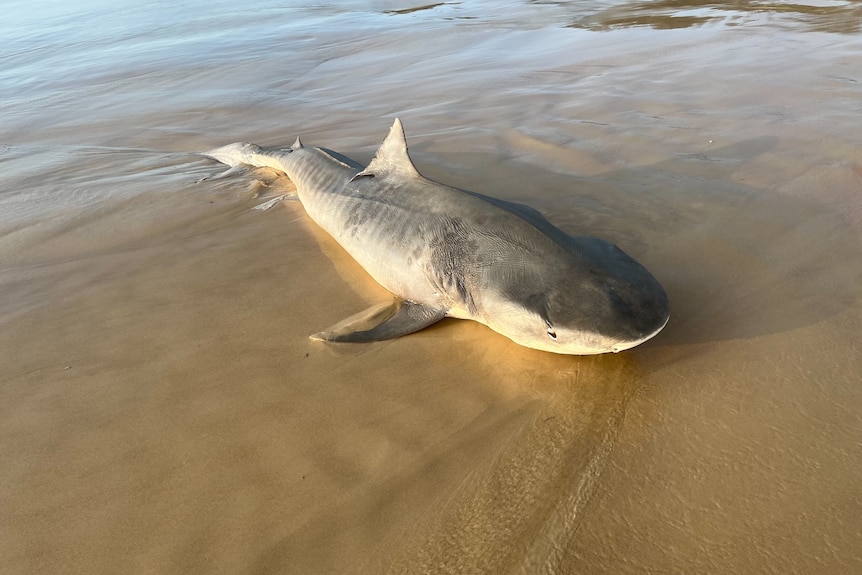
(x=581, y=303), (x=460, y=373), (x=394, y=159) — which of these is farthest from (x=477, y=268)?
(x=394, y=159)

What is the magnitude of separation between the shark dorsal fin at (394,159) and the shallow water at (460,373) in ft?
2.34

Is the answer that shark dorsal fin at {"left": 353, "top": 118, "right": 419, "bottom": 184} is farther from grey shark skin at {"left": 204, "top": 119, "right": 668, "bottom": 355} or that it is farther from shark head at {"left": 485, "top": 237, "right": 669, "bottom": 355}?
shark head at {"left": 485, "top": 237, "right": 669, "bottom": 355}

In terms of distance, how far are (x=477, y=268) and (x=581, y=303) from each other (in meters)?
0.72

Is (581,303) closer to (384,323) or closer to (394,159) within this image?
(384,323)

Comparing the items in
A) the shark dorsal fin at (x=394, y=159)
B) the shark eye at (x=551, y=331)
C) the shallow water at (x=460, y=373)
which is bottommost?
the shallow water at (x=460, y=373)

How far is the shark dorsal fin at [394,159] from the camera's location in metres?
3.91

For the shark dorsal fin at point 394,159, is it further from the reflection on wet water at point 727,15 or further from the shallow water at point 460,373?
the reflection on wet water at point 727,15

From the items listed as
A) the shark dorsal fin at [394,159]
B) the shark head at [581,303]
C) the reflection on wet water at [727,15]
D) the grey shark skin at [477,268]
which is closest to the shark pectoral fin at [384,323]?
the grey shark skin at [477,268]

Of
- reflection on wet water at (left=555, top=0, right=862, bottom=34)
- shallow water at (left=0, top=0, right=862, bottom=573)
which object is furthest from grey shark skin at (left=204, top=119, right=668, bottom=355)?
reflection on wet water at (left=555, top=0, right=862, bottom=34)

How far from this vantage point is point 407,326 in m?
3.08

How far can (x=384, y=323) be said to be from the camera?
3115 millimetres

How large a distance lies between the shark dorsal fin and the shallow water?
713mm

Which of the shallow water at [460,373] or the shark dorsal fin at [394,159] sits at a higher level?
the shark dorsal fin at [394,159]

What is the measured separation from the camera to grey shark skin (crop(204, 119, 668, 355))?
242cm
